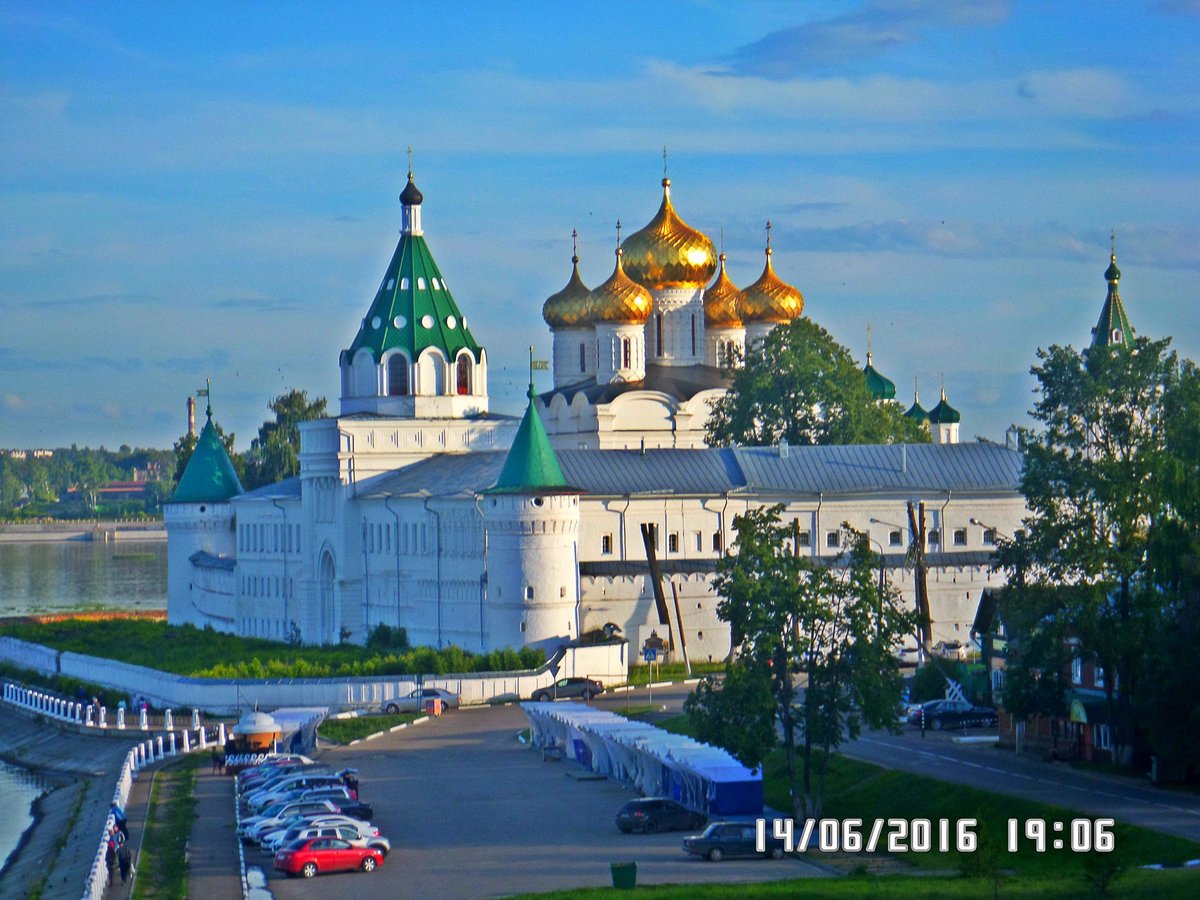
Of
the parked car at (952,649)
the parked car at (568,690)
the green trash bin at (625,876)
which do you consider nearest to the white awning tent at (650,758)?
the green trash bin at (625,876)

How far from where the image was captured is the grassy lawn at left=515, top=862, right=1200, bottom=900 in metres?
22.6

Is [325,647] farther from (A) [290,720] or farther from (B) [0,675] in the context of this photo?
(A) [290,720]

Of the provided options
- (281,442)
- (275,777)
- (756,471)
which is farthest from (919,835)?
(281,442)

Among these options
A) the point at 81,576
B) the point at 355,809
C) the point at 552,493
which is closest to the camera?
the point at 355,809

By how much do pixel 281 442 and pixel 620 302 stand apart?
25385 millimetres

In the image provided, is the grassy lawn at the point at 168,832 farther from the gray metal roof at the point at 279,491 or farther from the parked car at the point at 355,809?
the gray metal roof at the point at 279,491

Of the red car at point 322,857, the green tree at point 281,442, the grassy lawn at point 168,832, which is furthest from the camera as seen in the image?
the green tree at point 281,442

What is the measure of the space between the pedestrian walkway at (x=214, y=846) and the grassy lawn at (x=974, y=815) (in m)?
7.11

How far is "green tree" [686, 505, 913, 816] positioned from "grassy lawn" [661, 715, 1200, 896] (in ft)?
3.00

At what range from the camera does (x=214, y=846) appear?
28.7 meters

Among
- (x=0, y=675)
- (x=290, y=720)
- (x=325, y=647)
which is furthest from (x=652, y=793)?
(x=0, y=675)

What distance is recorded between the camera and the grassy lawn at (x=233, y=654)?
1737 inches

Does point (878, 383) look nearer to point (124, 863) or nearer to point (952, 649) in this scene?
point (952, 649)

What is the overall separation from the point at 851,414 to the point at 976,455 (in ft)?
15.3
